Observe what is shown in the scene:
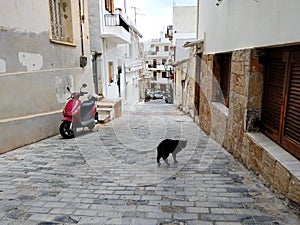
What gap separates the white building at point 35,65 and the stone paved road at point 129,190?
2.14ft

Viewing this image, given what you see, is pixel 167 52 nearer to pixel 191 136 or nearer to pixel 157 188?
pixel 191 136

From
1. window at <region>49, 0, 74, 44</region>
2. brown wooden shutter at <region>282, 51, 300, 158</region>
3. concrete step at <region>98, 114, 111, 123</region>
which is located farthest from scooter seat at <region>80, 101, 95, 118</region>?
brown wooden shutter at <region>282, 51, 300, 158</region>

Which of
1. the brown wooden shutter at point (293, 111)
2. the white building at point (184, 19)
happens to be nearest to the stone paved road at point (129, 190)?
the brown wooden shutter at point (293, 111)

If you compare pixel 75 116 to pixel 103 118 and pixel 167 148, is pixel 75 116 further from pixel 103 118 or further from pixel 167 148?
pixel 167 148

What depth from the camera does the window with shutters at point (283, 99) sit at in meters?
2.86

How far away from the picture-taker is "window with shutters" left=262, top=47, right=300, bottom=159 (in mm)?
2861

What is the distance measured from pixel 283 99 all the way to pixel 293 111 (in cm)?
25

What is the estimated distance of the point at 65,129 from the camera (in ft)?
19.1

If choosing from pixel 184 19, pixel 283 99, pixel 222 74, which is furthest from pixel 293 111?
pixel 184 19

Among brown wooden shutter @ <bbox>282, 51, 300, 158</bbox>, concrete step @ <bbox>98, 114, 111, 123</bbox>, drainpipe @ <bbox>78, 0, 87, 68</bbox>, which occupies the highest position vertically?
drainpipe @ <bbox>78, 0, 87, 68</bbox>

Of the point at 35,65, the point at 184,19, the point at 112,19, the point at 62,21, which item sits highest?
the point at 184,19

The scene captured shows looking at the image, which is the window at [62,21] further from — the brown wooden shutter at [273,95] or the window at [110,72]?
the window at [110,72]

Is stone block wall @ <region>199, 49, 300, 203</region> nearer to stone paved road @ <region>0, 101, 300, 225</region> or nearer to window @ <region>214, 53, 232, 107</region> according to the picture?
stone paved road @ <region>0, 101, 300, 225</region>

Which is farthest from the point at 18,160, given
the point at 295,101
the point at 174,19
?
the point at 174,19
